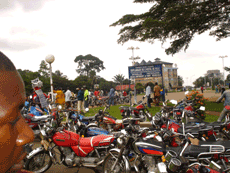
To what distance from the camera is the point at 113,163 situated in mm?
3156

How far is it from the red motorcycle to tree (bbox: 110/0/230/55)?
Result: 6.92 metres

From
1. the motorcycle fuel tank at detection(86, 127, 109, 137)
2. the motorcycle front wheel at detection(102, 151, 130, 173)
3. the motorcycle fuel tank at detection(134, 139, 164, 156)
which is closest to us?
the motorcycle fuel tank at detection(134, 139, 164, 156)

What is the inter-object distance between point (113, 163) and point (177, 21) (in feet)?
26.6

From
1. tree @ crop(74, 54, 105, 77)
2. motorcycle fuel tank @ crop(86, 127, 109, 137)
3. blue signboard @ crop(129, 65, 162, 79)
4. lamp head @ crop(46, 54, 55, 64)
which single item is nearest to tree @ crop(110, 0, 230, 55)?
blue signboard @ crop(129, 65, 162, 79)

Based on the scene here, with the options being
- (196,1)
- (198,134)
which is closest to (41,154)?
(198,134)

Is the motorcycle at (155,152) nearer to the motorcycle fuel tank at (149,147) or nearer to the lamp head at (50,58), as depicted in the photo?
the motorcycle fuel tank at (149,147)

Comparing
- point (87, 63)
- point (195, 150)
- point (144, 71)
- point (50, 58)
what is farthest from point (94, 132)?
point (87, 63)

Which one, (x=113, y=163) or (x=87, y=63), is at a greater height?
(x=87, y=63)

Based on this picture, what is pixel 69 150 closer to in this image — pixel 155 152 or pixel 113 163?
pixel 113 163

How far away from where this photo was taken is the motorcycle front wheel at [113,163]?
9.98 ft

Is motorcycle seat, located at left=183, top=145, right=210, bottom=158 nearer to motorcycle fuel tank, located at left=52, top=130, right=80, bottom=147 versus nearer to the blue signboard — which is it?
motorcycle fuel tank, located at left=52, top=130, right=80, bottom=147

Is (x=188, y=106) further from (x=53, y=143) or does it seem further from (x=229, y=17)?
(x=229, y=17)

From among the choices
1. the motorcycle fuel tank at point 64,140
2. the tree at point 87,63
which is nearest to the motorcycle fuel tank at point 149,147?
the motorcycle fuel tank at point 64,140

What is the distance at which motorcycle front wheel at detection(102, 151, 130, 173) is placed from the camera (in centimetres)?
304
